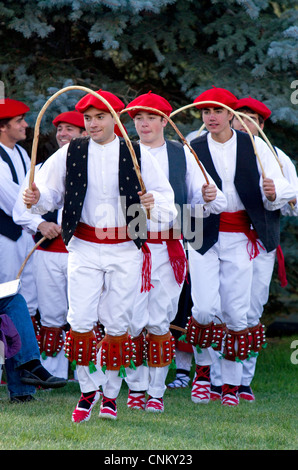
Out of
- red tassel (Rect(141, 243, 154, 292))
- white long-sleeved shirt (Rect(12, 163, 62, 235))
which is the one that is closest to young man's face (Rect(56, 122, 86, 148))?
white long-sleeved shirt (Rect(12, 163, 62, 235))

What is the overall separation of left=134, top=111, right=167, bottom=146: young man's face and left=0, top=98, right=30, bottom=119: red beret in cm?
150

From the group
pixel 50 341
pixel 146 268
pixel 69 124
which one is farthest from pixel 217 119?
pixel 50 341

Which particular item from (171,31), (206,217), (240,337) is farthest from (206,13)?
(240,337)

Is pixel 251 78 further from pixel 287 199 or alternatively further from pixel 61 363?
pixel 61 363

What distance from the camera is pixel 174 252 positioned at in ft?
18.9

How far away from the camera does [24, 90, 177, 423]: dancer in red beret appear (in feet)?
16.6

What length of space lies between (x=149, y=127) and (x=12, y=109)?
1.64m

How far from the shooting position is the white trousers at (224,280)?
19.8 ft

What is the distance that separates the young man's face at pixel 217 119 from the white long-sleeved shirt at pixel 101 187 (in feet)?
3.95

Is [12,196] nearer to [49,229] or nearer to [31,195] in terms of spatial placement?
[49,229]

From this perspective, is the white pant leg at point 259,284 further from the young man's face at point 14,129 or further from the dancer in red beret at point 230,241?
the young man's face at point 14,129

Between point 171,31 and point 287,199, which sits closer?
point 287,199

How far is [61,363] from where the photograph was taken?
6.90 m

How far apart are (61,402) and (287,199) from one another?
2.24 m
